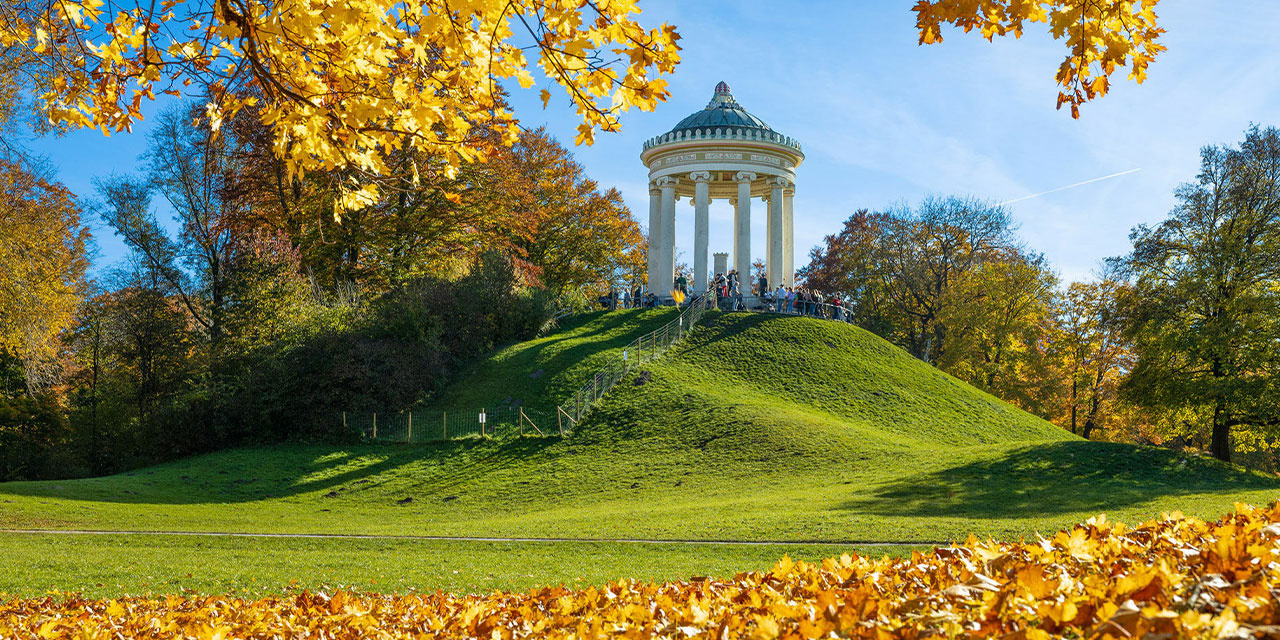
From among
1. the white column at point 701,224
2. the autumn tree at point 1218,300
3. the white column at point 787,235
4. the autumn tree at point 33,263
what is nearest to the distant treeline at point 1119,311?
the autumn tree at point 1218,300

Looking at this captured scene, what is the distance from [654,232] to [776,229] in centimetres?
621

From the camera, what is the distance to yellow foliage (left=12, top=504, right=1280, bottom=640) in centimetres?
202

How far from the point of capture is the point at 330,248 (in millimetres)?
34812

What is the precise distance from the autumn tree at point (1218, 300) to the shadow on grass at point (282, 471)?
57.0ft

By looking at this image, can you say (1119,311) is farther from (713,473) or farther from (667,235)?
(667,235)

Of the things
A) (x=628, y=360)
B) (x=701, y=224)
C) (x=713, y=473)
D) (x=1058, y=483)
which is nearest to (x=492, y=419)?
(x=628, y=360)

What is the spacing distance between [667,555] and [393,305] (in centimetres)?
2150

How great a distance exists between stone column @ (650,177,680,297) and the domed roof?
280cm

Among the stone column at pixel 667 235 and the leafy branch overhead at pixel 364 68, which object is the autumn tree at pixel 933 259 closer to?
the stone column at pixel 667 235

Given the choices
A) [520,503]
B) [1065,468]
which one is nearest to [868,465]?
[1065,468]

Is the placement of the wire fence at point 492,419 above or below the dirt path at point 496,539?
above

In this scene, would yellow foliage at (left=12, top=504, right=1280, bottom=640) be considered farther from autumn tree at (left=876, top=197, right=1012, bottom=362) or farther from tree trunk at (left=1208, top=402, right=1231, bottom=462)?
autumn tree at (left=876, top=197, right=1012, bottom=362)

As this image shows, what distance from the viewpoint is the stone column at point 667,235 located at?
4259 cm

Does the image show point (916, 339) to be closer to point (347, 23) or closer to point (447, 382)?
point (447, 382)
